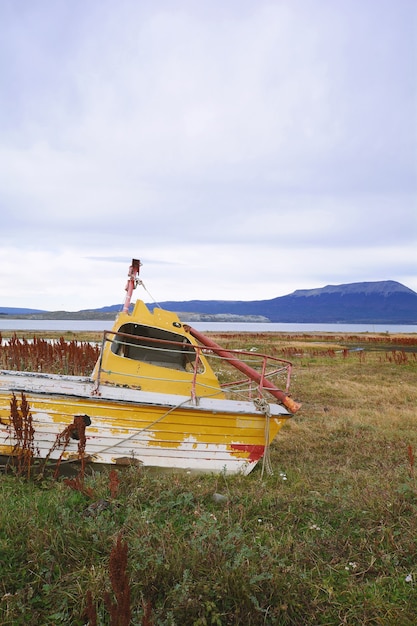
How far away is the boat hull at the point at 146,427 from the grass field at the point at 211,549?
290 millimetres

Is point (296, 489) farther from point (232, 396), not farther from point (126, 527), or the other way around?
point (232, 396)

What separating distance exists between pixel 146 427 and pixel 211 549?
241 cm

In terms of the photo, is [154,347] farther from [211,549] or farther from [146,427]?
[211,549]

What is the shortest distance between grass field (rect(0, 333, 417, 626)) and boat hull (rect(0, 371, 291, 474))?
0.95 feet

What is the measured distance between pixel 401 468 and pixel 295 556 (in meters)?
3.05

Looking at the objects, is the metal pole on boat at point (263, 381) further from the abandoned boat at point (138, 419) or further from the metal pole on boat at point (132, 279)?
the metal pole on boat at point (132, 279)

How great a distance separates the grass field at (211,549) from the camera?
9.81 feet

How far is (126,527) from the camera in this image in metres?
3.89

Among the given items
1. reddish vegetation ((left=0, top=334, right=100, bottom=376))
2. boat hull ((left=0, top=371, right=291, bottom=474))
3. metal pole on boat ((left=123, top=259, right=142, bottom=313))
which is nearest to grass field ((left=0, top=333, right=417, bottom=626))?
boat hull ((left=0, top=371, right=291, bottom=474))

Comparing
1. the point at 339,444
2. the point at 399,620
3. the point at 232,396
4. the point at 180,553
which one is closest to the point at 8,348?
the point at 232,396

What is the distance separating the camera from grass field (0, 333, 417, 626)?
2.99 m

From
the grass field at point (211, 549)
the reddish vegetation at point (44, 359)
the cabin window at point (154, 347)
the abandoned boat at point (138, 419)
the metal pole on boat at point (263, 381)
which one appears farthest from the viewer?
the reddish vegetation at point (44, 359)

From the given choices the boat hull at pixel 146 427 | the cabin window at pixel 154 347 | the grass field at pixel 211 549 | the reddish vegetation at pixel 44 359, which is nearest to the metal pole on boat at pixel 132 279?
the cabin window at pixel 154 347

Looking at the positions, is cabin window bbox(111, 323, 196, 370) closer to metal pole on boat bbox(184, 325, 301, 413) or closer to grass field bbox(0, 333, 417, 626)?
metal pole on boat bbox(184, 325, 301, 413)
